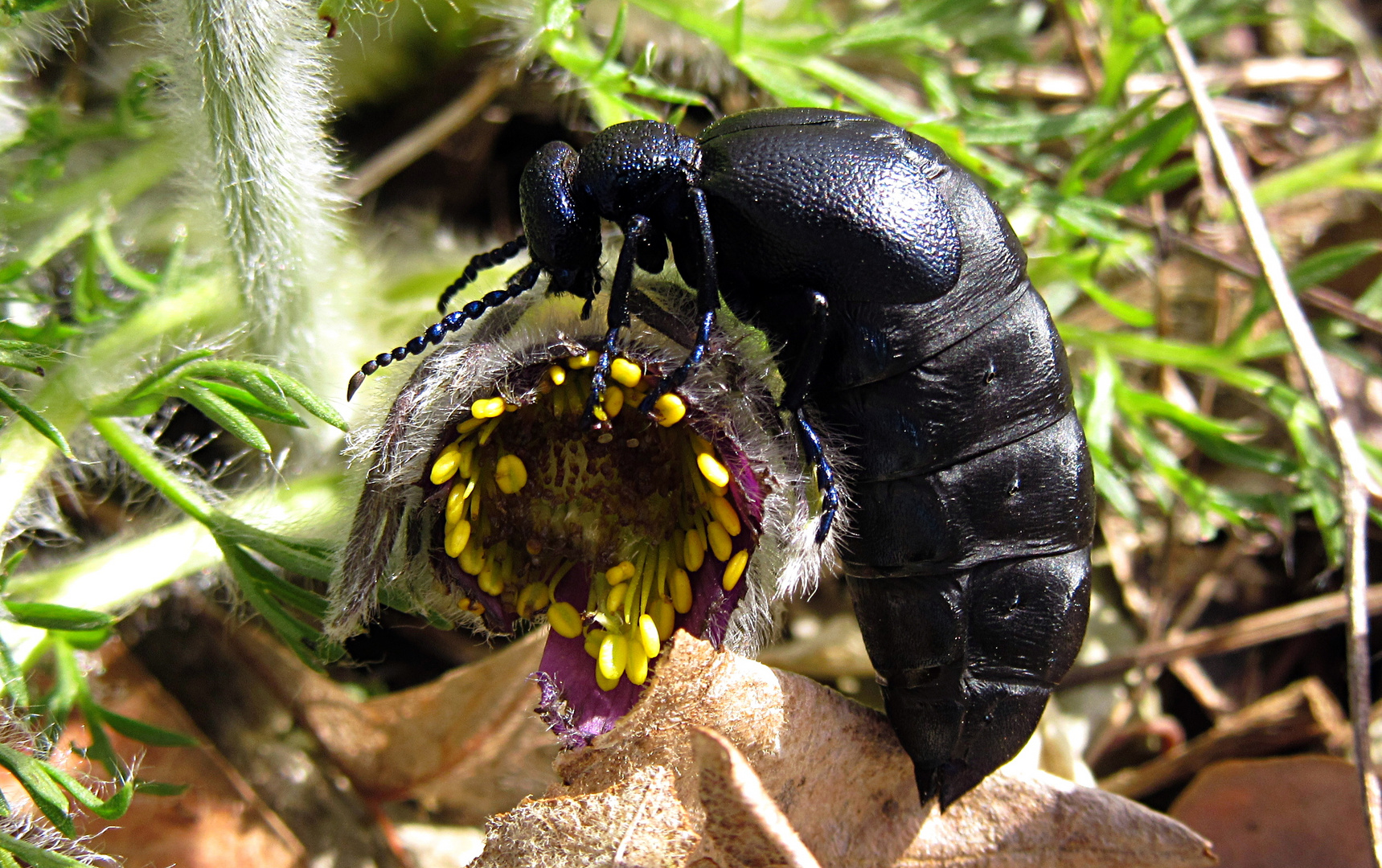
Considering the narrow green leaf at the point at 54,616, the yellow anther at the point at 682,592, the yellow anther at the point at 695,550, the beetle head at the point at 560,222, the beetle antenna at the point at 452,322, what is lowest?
the yellow anther at the point at 682,592

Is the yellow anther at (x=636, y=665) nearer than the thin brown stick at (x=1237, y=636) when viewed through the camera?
Yes

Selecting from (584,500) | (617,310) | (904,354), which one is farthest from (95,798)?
(904,354)

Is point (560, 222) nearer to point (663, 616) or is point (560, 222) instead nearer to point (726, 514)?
point (726, 514)

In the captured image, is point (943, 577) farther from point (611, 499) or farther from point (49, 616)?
point (49, 616)

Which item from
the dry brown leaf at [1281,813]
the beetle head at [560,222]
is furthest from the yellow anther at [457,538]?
the dry brown leaf at [1281,813]

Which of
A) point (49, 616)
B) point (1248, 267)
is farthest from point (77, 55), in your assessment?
point (1248, 267)

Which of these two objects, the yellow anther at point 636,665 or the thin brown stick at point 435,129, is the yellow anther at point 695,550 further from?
the thin brown stick at point 435,129
